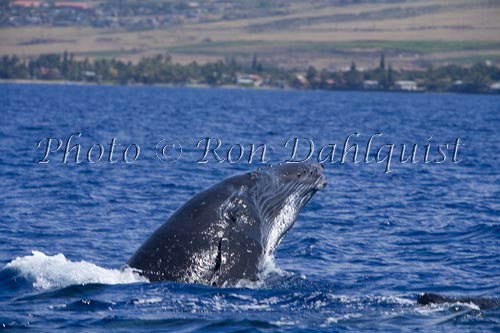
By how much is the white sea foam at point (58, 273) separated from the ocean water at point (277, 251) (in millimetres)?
29

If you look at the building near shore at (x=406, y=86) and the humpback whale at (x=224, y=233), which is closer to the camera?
the humpback whale at (x=224, y=233)

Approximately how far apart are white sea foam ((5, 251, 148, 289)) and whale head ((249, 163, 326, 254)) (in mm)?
2208

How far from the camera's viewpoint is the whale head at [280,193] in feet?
48.9

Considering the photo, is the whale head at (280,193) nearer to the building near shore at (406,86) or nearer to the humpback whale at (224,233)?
the humpback whale at (224,233)

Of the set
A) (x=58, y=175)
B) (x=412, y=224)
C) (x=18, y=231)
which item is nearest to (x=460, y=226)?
(x=412, y=224)

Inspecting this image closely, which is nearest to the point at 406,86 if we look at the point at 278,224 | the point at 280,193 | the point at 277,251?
the point at 277,251

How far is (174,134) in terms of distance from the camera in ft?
184

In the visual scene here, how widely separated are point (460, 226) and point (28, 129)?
37.4 metres

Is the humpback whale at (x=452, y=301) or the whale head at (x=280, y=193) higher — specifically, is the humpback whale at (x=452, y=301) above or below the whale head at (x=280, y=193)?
below

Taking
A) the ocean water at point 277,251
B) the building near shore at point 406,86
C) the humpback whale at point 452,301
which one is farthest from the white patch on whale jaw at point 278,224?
the building near shore at point 406,86

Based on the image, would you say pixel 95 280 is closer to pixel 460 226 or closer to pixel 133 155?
pixel 460 226

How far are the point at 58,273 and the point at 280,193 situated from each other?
3419 mm

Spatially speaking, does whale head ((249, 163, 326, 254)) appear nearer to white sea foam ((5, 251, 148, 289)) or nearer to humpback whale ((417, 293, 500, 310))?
white sea foam ((5, 251, 148, 289))

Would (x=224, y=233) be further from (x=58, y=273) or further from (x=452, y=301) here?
(x=452, y=301)
